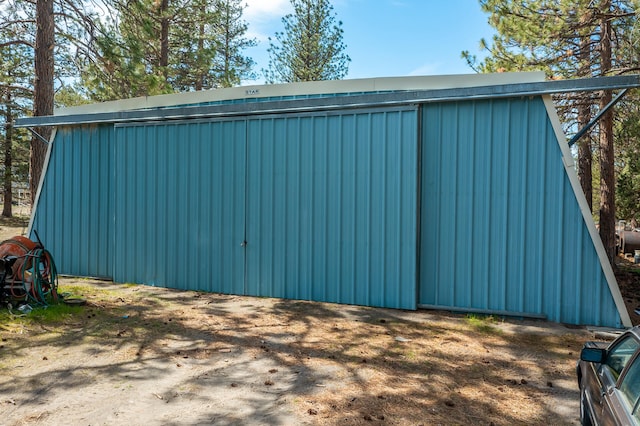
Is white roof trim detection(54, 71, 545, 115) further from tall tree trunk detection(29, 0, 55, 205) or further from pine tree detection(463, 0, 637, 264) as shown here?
pine tree detection(463, 0, 637, 264)

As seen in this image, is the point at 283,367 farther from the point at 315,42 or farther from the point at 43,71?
the point at 315,42

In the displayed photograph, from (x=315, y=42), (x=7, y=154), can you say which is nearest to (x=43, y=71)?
(x=7, y=154)

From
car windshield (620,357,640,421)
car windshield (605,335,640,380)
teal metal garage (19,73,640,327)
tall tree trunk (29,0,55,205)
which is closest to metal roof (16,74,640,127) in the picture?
teal metal garage (19,73,640,327)

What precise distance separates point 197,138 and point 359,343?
486cm

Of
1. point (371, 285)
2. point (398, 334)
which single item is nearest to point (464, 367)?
point (398, 334)

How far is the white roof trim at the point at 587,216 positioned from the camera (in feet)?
18.3

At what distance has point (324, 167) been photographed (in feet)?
22.9

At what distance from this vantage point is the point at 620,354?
8.45ft

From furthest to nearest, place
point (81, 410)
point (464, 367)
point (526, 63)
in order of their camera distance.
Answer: point (526, 63), point (464, 367), point (81, 410)

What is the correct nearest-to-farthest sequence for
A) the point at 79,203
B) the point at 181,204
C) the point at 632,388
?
the point at 632,388
the point at 181,204
the point at 79,203

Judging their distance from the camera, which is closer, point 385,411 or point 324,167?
point 385,411

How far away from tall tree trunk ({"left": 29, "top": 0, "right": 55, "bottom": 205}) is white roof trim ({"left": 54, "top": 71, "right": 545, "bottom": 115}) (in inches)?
66.0

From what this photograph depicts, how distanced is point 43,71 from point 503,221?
10.8m

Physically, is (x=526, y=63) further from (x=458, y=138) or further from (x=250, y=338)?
(x=250, y=338)
